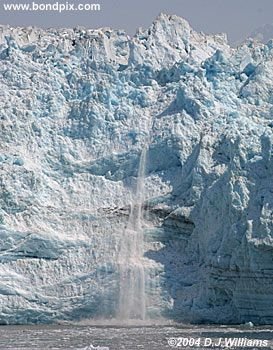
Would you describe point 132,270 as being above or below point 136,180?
below

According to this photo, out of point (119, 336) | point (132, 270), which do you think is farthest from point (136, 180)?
point (119, 336)

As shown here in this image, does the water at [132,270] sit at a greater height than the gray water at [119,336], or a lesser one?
greater

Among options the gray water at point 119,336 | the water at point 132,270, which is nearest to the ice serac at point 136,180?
the water at point 132,270

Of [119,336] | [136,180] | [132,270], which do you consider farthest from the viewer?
[136,180]

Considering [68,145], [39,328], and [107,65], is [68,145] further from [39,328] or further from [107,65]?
[39,328]

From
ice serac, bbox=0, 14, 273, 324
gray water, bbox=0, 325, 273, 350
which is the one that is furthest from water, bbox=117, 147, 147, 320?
gray water, bbox=0, 325, 273, 350

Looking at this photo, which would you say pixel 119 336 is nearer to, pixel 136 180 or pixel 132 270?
pixel 132 270

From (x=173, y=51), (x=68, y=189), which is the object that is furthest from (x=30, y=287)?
(x=173, y=51)

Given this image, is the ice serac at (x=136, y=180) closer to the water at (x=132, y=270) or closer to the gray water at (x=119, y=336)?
the water at (x=132, y=270)
